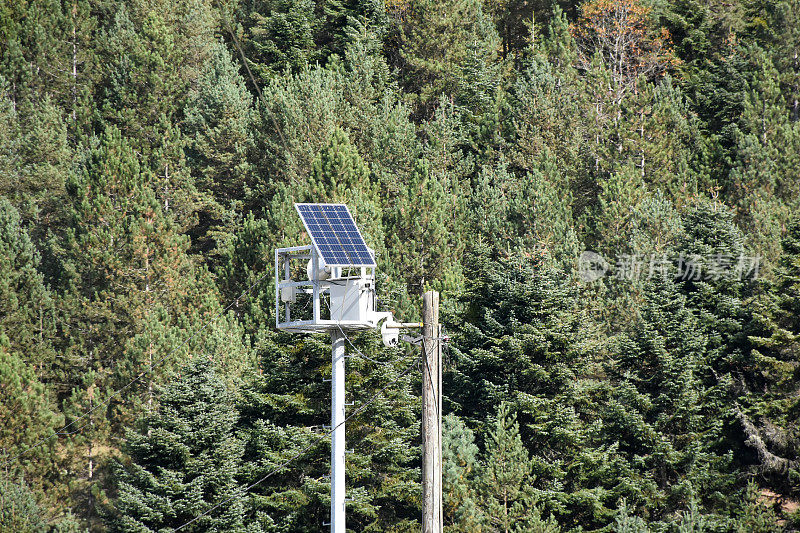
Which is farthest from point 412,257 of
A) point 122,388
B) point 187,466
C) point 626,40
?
point 626,40

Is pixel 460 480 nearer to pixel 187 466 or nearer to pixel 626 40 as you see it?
pixel 187 466

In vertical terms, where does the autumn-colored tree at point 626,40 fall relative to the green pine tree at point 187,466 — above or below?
above

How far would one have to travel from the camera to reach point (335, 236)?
1988 centimetres

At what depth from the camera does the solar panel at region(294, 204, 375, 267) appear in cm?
1912

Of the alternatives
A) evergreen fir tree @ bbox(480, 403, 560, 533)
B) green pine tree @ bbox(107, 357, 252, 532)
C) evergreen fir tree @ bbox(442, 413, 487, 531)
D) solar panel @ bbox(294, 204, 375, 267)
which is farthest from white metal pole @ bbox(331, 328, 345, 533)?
green pine tree @ bbox(107, 357, 252, 532)

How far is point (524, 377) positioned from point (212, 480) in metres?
10.5

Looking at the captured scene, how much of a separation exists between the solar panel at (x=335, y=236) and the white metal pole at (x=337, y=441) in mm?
1397

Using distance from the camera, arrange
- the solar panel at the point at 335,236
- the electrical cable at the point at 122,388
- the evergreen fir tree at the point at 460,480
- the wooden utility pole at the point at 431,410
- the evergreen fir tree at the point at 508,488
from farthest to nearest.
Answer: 1. the electrical cable at the point at 122,388
2. the evergreen fir tree at the point at 508,488
3. the evergreen fir tree at the point at 460,480
4. the solar panel at the point at 335,236
5. the wooden utility pole at the point at 431,410

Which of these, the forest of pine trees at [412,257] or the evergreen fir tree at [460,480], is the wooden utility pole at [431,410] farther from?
the evergreen fir tree at [460,480]

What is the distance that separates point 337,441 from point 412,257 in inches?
891

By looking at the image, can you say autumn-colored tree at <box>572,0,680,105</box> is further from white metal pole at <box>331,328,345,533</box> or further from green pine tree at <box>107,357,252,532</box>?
white metal pole at <box>331,328,345,533</box>

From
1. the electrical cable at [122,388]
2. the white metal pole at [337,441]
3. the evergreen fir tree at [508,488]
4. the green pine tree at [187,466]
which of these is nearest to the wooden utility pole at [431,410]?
the white metal pole at [337,441]

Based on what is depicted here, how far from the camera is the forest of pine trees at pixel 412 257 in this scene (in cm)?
2991

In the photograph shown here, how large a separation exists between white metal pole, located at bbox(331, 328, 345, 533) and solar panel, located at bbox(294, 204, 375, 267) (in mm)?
1397
